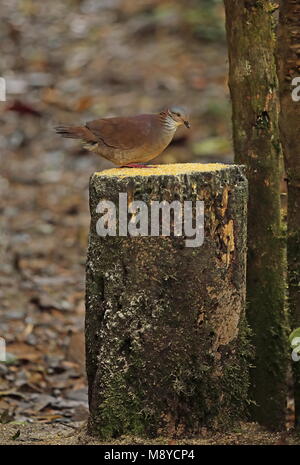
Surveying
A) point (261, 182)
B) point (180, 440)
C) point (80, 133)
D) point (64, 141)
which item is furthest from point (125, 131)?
point (64, 141)

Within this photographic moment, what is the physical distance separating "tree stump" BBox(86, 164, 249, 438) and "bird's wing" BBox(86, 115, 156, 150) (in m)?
0.26

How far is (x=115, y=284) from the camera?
11.8ft

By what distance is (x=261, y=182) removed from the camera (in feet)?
13.3

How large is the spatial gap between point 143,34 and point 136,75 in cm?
134

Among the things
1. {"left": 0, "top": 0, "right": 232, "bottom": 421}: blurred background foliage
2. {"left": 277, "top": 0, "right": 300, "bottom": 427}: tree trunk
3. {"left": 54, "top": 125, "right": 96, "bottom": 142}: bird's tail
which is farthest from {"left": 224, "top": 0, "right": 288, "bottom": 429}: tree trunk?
{"left": 0, "top": 0, "right": 232, "bottom": 421}: blurred background foliage

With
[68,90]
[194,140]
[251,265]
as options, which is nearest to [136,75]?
[68,90]

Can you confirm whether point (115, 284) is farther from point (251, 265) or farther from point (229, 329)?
point (251, 265)

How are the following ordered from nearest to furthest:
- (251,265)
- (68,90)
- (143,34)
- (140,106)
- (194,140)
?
(251,265) < (194,140) < (140,106) < (68,90) < (143,34)

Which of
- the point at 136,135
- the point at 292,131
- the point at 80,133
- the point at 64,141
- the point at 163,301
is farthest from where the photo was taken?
the point at 64,141

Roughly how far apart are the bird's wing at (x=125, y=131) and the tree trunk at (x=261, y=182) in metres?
0.48

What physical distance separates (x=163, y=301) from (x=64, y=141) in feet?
21.7

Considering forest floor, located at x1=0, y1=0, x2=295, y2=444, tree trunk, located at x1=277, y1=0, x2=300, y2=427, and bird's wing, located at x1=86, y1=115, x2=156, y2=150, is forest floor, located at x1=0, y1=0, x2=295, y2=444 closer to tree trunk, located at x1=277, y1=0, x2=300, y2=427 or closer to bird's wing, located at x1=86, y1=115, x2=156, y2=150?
tree trunk, located at x1=277, y1=0, x2=300, y2=427

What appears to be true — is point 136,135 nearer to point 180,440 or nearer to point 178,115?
point 178,115

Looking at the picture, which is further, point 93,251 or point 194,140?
point 194,140
